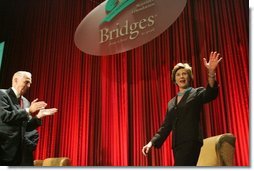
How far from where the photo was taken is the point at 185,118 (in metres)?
2.12

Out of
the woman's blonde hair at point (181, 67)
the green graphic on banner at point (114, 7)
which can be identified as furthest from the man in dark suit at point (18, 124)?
Result: the woman's blonde hair at point (181, 67)

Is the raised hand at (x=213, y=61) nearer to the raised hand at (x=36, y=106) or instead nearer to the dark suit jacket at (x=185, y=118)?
the dark suit jacket at (x=185, y=118)

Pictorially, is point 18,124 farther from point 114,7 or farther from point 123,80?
point 114,7

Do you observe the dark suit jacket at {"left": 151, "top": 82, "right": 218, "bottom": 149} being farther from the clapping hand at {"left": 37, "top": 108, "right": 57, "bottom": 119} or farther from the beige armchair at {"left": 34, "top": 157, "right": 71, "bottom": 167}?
the clapping hand at {"left": 37, "top": 108, "right": 57, "bottom": 119}

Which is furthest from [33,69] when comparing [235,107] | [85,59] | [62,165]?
[235,107]

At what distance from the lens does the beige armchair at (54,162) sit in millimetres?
2314

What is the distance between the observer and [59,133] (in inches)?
97.0

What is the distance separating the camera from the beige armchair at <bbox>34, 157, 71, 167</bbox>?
2.31m

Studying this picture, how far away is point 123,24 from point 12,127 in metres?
1.03

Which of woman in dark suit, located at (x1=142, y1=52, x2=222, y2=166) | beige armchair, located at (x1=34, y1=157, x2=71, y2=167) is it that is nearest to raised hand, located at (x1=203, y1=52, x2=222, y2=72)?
woman in dark suit, located at (x1=142, y1=52, x2=222, y2=166)

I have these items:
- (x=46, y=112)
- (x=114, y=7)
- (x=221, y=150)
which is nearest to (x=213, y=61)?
(x=221, y=150)

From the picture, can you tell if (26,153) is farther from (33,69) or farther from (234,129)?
(234,129)

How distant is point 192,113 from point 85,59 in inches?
35.1

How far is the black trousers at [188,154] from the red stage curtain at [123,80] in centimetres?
7
